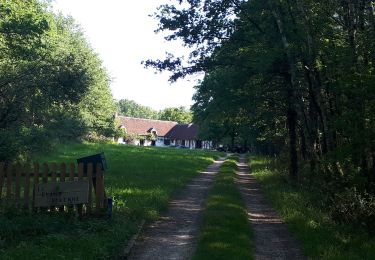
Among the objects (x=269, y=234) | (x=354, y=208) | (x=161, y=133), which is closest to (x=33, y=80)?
(x=269, y=234)

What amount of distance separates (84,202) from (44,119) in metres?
11.9

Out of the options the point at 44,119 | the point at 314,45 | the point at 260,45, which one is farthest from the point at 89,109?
the point at 314,45

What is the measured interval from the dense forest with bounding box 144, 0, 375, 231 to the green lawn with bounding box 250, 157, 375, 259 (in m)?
0.61

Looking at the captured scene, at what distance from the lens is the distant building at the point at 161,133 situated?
116m

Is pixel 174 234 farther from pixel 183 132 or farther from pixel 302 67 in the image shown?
pixel 183 132

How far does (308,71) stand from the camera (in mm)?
14180

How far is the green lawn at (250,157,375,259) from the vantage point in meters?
7.95

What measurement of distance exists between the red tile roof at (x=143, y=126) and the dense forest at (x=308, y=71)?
93.9 meters

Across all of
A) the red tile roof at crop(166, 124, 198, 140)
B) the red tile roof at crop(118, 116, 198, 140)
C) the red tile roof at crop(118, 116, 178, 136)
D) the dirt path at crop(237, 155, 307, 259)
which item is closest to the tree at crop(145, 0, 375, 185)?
the dirt path at crop(237, 155, 307, 259)

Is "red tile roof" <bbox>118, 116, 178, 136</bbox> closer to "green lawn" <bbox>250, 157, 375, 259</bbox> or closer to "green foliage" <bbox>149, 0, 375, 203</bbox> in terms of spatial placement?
"green foliage" <bbox>149, 0, 375, 203</bbox>

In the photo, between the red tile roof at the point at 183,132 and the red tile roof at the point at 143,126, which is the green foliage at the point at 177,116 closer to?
the red tile roof at the point at 143,126

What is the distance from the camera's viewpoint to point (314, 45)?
13.6 meters

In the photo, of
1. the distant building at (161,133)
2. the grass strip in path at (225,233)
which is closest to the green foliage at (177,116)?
the distant building at (161,133)

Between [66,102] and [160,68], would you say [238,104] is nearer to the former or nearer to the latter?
[160,68]
